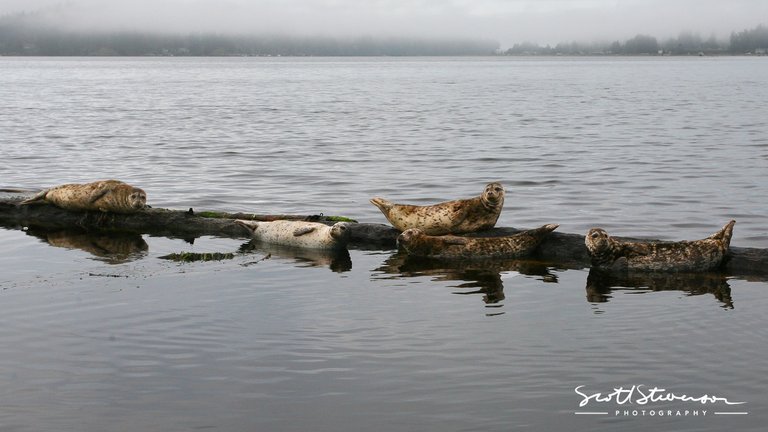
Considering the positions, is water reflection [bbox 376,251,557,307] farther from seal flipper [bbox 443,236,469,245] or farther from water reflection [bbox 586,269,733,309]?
water reflection [bbox 586,269,733,309]

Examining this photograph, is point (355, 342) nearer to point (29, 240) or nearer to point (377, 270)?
point (377, 270)

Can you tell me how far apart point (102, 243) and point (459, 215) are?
5.58 metres

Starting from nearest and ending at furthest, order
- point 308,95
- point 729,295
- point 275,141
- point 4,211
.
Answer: point 729,295, point 4,211, point 275,141, point 308,95

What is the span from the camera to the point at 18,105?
72.0 meters

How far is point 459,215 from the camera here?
15.8 m

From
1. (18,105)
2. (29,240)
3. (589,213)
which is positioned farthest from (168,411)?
(18,105)

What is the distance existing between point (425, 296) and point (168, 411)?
186 inches

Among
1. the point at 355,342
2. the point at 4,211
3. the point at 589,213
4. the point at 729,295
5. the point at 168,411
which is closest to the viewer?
the point at 168,411

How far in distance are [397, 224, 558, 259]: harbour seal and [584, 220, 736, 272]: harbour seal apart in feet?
3.12

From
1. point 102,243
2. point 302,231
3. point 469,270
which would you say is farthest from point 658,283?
point 102,243

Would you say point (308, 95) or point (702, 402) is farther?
point (308, 95)

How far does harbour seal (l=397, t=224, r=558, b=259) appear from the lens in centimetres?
1502
